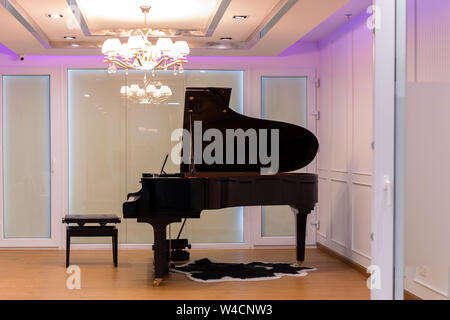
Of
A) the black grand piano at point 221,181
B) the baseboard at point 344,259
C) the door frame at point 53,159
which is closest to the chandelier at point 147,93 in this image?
the door frame at point 53,159

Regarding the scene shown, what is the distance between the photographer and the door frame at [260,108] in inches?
298

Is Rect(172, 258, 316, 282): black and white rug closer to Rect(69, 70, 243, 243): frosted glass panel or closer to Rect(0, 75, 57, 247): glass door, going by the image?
Rect(69, 70, 243, 243): frosted glass panel

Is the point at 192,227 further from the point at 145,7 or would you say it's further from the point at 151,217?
the point at 145,7

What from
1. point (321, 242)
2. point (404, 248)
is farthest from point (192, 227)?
point (404, 248)

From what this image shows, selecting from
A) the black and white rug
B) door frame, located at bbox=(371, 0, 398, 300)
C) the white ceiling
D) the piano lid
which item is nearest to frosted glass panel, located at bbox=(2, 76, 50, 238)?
the white ceiling

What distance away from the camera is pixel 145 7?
534 cm

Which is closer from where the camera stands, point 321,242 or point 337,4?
point 337,4

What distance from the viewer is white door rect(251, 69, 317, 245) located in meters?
7.59

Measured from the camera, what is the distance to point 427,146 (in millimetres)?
2398

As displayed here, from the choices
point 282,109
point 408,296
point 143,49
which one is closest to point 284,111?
point 282,109

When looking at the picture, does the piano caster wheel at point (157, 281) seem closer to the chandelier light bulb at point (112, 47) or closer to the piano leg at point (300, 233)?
the piano leg at point (300, 233)

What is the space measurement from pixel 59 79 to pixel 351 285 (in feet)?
14.2

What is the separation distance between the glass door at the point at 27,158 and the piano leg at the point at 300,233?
3.18m

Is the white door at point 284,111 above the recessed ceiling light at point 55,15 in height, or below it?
below
